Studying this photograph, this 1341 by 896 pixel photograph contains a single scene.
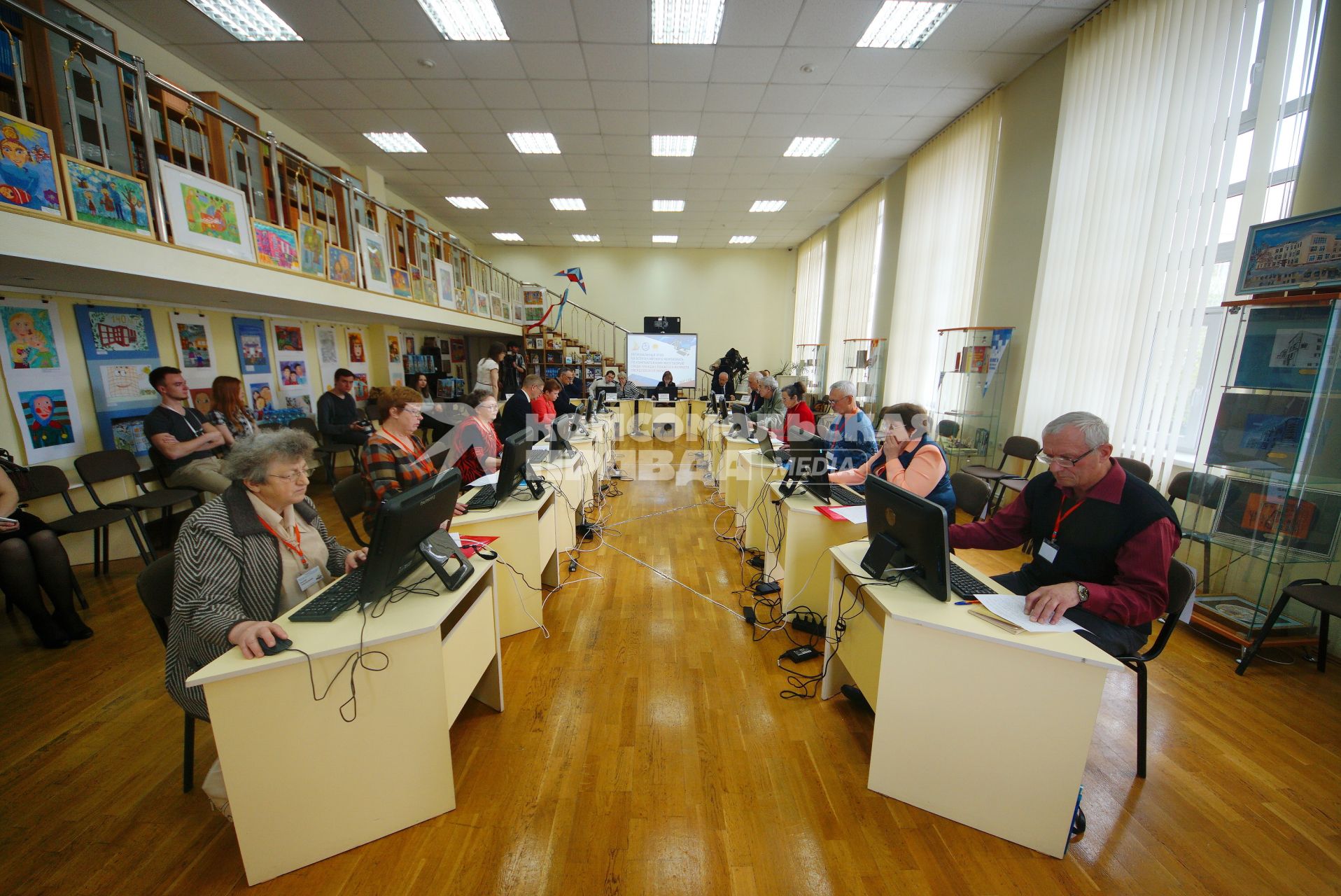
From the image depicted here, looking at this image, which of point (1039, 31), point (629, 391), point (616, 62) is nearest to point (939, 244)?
point (1039, 31)

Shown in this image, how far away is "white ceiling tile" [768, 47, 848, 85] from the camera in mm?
4074

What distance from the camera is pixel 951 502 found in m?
2.69

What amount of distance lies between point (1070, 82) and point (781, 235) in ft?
21.9

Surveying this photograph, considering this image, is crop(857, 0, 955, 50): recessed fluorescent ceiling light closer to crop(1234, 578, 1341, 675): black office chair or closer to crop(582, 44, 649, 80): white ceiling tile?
crop(582, 44, 649, 80): white ceiling tile

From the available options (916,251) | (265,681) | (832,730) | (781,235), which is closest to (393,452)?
(265,681)

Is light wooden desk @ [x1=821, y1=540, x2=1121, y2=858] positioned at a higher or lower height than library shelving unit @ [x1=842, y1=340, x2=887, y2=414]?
lower

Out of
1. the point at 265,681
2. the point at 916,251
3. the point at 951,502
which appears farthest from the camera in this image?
the point at 916,251

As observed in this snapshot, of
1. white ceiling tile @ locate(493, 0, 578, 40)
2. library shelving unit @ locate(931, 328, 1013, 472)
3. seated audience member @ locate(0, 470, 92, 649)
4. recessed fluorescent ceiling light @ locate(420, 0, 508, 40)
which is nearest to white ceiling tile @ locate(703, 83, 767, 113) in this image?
white ceiling tile @ locate(493, 0, 578, 40)

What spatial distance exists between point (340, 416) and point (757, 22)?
602 centimetres

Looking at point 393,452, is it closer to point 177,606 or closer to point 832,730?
point 177,606

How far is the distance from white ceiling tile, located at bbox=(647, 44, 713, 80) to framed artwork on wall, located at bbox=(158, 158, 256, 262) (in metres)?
3.56

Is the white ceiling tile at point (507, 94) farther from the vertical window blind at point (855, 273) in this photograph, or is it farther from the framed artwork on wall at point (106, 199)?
the vertical window blind at point (855, 273)

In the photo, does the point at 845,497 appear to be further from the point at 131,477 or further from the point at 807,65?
the point at 131,477

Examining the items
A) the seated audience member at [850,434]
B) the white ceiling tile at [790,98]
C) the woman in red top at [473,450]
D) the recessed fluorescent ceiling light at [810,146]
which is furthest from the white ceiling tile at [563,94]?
the seated audience member at [850,434]
